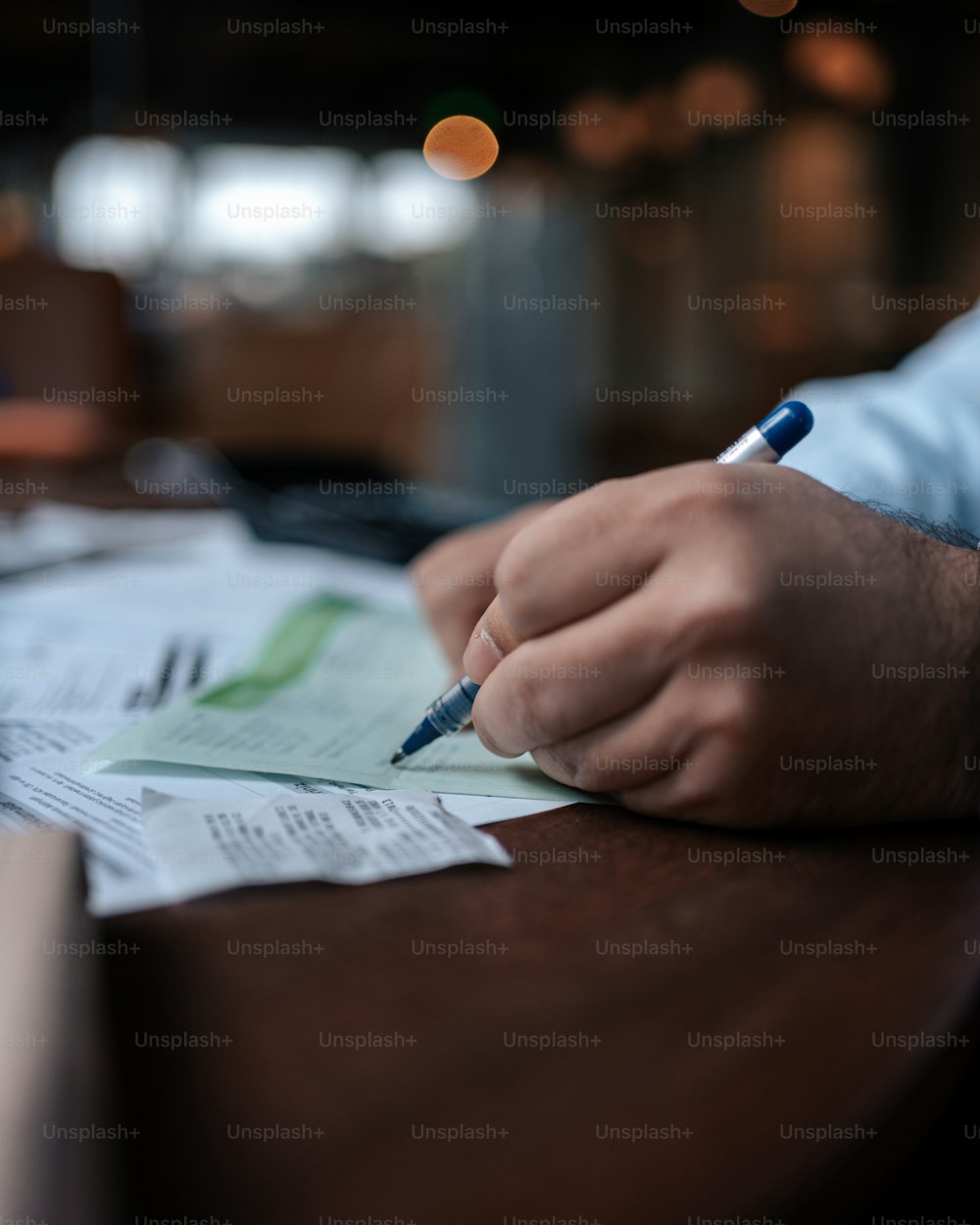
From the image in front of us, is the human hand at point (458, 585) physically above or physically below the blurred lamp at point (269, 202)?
below

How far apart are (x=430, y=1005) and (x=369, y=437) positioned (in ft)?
10.7

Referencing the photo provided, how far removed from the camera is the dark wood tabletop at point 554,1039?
8.0 inches

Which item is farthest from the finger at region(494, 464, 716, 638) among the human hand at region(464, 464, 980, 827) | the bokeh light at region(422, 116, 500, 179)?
the bokeh light at region(422, 116, 500, 179)

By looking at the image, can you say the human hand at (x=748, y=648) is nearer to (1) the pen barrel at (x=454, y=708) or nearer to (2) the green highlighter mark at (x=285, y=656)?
(1) the pen barrel at (x=454, y=708)

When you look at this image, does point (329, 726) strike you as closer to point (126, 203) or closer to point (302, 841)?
point (302, 841)

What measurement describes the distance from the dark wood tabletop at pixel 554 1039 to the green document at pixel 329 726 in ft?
0.30

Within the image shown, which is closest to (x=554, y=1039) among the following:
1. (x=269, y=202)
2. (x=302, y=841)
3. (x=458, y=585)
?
(x=302, y=841)

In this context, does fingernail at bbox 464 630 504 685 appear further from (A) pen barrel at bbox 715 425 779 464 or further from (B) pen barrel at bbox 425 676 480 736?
(A) pen barrel at bbox 715 425 779 464

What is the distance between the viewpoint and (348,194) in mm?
9031

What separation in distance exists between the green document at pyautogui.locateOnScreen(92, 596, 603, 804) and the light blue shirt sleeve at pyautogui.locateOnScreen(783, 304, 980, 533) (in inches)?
8.9

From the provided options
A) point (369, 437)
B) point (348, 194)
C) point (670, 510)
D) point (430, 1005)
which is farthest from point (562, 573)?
point (348, 194)

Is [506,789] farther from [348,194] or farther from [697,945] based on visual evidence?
[348,194]

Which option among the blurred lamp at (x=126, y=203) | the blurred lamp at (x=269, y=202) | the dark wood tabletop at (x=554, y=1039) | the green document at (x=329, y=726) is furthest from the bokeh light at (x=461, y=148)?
the dark wood tabletop at (x=554, y=1039)

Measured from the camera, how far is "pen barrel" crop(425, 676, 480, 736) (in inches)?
17.1
